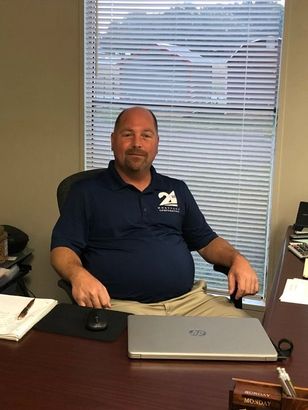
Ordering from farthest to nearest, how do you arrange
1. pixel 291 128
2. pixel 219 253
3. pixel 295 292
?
1. pixel 291 128
2. pixel 219 253
3. pixel 295 292

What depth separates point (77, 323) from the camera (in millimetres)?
1394

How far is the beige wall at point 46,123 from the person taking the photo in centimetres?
276

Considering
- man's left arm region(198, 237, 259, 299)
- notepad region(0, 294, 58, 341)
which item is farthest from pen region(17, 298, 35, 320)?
man's left arm region(198, 237, 259, 299)

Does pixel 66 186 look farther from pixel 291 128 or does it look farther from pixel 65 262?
pixel 291 128

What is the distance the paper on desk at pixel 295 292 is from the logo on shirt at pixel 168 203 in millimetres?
621

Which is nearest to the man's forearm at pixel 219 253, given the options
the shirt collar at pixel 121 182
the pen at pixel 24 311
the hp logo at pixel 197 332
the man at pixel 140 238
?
the man at pixel 140 238

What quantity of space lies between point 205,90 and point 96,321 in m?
1.84

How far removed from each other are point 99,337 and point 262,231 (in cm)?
181

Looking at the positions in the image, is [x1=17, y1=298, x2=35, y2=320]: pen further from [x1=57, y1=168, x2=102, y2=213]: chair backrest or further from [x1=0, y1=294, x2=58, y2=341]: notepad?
[x1=57, y1=168, x2=102, y2=213]: chair backrest

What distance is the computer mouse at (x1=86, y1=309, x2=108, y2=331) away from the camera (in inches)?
53.4

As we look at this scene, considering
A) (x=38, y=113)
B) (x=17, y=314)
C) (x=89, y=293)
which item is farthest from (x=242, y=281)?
(x=38, y=113)

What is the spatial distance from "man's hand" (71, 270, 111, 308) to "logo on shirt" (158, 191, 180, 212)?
27.9 inches

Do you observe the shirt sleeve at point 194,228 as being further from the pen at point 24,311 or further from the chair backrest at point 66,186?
the pen at point 24,311

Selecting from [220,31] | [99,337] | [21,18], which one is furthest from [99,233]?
[21,18]
